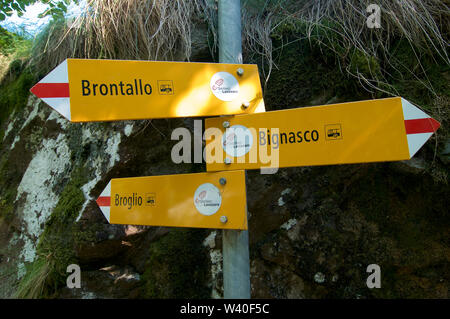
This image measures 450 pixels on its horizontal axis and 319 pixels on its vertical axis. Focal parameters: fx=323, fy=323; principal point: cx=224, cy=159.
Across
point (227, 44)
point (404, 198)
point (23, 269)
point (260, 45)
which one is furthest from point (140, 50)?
point (404, 198)

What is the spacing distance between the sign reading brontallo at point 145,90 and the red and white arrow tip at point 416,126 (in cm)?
64

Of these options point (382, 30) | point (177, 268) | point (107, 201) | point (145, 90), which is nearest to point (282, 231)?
point (177, 268)

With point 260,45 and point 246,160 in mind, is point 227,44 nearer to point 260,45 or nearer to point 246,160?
point 246,160

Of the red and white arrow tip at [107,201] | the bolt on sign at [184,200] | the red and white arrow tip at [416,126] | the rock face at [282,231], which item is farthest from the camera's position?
the rock face at [282,231]

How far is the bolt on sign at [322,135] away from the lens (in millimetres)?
1339

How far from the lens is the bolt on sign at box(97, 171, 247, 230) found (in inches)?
57.6

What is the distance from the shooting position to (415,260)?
2.10 metres

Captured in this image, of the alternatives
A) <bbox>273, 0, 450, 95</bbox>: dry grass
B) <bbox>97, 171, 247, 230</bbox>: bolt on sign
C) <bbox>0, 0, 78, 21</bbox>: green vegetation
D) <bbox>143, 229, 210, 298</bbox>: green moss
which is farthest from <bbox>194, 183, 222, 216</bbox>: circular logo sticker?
<bbox>0, 0, 78, 21</bbox>: green vegetation

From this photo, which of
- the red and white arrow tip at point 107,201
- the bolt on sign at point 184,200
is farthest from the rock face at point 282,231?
the bolt on sign at point 184,200

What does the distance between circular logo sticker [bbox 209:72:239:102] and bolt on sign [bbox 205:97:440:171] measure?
0.35 feet

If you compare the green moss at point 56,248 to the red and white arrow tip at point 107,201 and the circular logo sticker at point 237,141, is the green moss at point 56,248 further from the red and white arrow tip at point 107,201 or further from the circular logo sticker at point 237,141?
the circular logo sticker at point 237,141

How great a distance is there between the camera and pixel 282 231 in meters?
2.28

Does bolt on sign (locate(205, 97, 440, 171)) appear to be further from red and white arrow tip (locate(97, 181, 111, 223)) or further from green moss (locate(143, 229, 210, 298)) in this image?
green moss (locate(143, 229, 210, 298))

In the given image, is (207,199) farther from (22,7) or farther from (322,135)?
(22,7)
